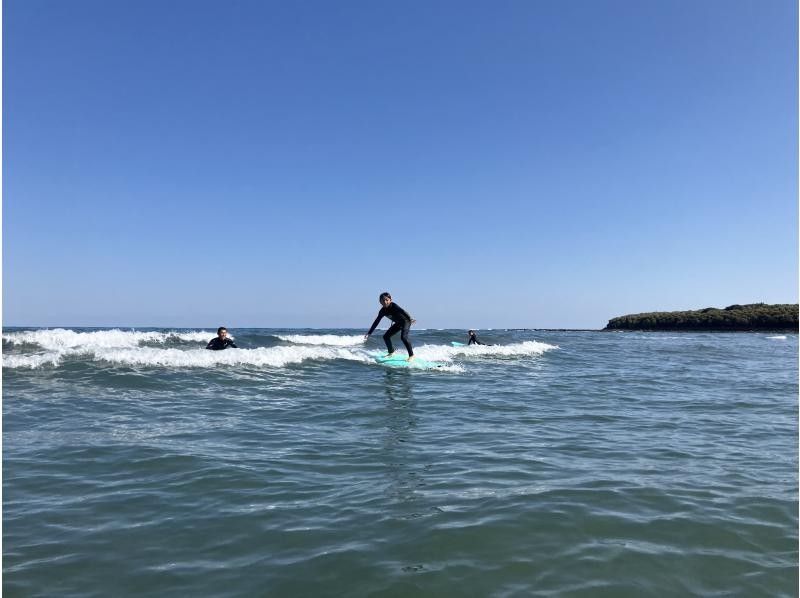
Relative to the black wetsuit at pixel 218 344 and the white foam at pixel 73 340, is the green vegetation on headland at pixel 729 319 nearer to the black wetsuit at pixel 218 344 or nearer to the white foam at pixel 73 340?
the white foam at pixel 73 340

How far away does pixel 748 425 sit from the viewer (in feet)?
30.2

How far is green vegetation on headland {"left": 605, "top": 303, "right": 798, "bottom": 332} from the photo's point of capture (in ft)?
239

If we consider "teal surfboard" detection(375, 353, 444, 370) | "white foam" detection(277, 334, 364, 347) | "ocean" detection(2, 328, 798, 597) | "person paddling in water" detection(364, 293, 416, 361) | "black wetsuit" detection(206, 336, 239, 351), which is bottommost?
"ocean" detection(2, 328, 798, 597)

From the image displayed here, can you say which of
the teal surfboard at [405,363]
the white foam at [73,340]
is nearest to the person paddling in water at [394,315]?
the teal surfboard at [405,363]

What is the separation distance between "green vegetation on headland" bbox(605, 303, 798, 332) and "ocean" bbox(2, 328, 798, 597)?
2937 inches

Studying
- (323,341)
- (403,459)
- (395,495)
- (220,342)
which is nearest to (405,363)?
(220,342)

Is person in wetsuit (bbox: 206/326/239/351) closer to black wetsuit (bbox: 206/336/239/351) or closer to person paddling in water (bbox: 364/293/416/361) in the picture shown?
black wetsuit (bbox: 206/336/239/351)

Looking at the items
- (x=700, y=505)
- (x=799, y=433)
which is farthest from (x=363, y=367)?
(x=700, y=505)

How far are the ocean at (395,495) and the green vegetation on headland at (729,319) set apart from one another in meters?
74.6

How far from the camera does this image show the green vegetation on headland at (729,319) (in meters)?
72.8

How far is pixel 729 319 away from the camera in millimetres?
77688

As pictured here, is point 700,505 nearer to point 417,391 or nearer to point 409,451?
point 409,451

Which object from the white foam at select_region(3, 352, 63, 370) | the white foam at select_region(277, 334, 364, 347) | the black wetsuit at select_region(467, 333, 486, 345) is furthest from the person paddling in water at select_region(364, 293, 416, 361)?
the white foam at select_region(277, 334, 364, 347)

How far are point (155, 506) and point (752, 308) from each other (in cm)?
9808
